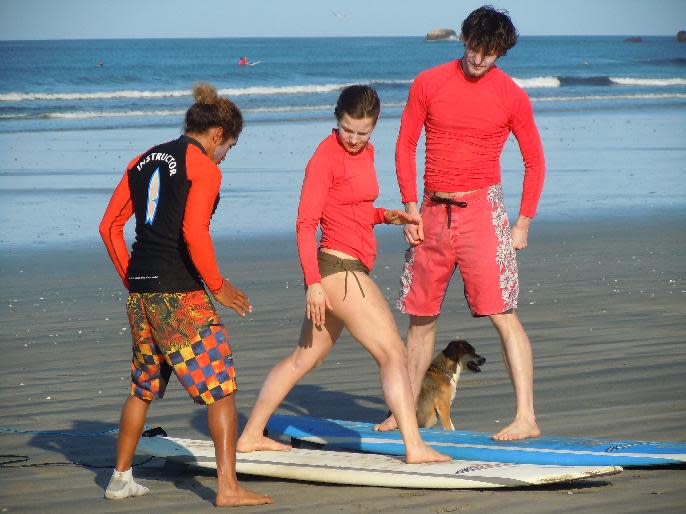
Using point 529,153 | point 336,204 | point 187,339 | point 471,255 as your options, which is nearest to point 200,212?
point 187,339

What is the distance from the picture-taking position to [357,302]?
4930 millimetres

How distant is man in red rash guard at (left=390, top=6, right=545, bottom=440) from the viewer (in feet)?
17.9

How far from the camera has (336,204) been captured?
16.4ft

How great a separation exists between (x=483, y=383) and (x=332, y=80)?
47.1m

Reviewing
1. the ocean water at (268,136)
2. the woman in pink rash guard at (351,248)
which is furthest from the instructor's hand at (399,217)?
the ocean water at (268,136)

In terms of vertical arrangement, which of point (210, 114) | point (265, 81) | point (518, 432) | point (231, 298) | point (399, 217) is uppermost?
point (265, 81)

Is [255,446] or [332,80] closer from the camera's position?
[255,446]

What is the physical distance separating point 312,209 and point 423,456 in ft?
3.98

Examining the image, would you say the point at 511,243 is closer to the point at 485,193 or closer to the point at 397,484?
the point at 485,193

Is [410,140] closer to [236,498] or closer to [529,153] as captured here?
[529,153]

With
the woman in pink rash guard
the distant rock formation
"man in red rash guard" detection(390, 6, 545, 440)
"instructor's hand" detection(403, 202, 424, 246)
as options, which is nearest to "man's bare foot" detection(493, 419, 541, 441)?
"man in red rash guard" detection(390, 6, 545, 440)

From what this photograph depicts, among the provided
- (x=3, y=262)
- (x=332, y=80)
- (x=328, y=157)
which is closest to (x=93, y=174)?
(x=3, y=262)

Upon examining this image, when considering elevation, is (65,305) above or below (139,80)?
below

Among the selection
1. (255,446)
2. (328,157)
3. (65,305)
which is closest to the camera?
(328,157)
